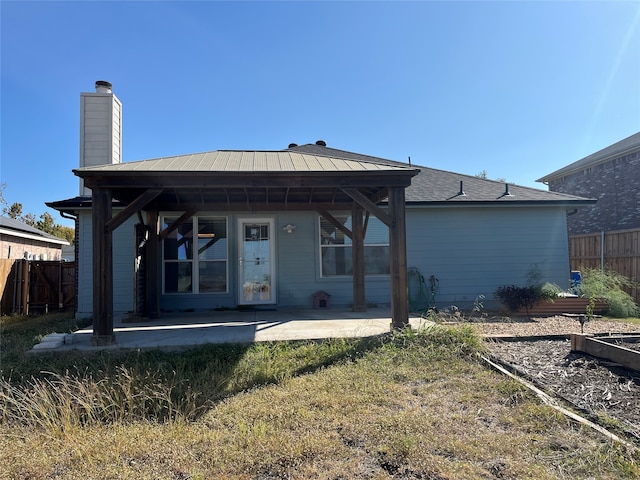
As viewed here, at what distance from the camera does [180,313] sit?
8.41m

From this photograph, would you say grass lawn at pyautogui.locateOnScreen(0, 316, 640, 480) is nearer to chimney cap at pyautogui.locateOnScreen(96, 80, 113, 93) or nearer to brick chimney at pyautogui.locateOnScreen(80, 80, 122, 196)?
brick chimney at pyautogui.locateOnScreen(80, 80, 122, 196)

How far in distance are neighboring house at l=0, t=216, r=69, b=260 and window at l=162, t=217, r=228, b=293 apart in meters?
9.03

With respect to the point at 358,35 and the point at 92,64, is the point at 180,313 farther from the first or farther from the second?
the point at 358,35

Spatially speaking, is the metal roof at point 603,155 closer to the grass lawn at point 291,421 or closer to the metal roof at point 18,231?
the grass lawn at point 291,421

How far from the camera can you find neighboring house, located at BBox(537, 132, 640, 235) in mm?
14000

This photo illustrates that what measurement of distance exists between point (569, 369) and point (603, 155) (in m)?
14.5

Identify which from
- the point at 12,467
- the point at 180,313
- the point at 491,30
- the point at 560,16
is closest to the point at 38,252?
the point at 180,313

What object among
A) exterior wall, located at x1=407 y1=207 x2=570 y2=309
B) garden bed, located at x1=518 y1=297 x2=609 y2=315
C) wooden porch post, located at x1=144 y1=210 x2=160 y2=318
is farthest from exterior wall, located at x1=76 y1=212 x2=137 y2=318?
garden bed, located at x1=518 y1=297 x2=609 y2=315

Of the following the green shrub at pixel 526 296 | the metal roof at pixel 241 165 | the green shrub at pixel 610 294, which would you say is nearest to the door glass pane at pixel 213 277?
the metal roof at pixel 241 165

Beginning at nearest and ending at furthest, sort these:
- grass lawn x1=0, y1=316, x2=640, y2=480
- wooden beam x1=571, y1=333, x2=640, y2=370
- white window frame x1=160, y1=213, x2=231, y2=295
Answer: grass lawn x1=0, y1=316, x2=640, y2=480 → wooden beam x1=571, y1=333, x2=640, y2=370 → white window frame x1=160, y1=213, x2=231, y2=295

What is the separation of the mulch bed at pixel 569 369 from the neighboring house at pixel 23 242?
15.9 metres

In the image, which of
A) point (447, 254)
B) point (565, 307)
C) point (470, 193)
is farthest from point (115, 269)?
point (565, 307)

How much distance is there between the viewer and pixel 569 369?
13.9 ft

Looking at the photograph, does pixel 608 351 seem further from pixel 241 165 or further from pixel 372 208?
pixel 241 165
